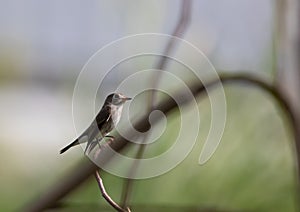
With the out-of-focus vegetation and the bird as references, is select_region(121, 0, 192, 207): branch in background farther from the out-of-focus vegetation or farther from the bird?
the out-of-focus vegetation

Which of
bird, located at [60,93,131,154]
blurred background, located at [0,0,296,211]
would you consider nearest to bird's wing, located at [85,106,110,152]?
bird, located at [60,93,131,154]

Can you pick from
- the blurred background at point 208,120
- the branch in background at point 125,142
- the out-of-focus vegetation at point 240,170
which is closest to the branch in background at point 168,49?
the branch in background at point 125,142

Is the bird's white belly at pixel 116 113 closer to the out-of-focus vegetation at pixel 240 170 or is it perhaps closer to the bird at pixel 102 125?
the bird at pixel 102 125

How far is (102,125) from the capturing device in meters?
0.42

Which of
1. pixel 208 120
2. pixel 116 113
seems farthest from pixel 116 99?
pixel 208 120

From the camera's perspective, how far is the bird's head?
441 millimetres

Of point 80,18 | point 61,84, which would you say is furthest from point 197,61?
point 61,84

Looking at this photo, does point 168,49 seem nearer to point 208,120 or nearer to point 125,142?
point 125,142

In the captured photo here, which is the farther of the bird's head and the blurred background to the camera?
the blurred background

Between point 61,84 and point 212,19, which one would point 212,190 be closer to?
point 212,19

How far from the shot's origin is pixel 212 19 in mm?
962

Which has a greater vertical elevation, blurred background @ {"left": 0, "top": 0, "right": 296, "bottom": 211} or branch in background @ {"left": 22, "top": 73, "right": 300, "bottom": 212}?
branch in background @ {"left": 22, "top": 73, "right": 300, "bottom": 212}

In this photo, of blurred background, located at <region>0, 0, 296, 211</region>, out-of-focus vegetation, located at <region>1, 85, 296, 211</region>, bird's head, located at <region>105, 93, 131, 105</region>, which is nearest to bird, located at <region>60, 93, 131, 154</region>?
bird's head, located at <region>105, 93, 131, 105</region>

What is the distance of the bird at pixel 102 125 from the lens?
16.2 inches
